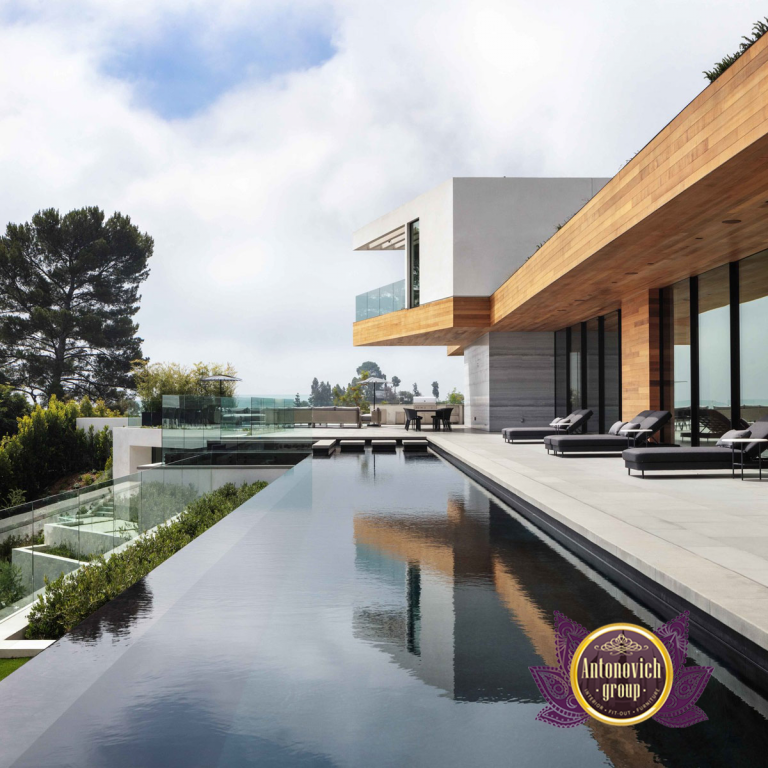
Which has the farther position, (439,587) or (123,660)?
(439,587)

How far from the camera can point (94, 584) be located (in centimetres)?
605

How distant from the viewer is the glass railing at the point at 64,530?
5624mm

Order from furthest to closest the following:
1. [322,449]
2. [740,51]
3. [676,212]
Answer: [322,449] < [676,212] < [740,51]

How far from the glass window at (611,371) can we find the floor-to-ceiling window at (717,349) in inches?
119

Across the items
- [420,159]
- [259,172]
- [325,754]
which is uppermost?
[259,172]

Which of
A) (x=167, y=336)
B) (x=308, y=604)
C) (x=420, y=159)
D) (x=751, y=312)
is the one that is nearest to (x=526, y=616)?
(x=308, y=604)

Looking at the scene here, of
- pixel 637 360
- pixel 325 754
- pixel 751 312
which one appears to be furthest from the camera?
pixel 637 360

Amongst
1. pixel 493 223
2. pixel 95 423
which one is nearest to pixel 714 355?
pixel 493 223

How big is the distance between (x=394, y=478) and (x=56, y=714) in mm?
7793

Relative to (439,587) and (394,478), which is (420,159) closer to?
(394,478)

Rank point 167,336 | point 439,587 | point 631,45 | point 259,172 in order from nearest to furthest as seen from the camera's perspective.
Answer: point 439,587 < point 631,45 < point 259,172 < point 167,336

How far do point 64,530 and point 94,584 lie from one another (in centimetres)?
60

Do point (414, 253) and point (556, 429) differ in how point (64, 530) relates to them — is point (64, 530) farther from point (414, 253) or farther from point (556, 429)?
point (414, 253)

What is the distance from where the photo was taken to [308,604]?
3732mm
